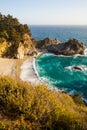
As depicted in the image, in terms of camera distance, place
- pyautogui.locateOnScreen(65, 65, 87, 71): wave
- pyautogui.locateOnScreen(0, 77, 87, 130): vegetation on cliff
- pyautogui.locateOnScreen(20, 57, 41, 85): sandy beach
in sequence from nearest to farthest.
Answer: pyautogui.locateOnScreen(0, 77, 87, 130): vegetation on cliff → pyautogui.locateOnScreen(20, 57, 41, 85): sandy beach → pyautogui.locateOnScreen(65, 65, 87, 71): wave

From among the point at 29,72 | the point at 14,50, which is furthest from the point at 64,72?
the point at 14,50

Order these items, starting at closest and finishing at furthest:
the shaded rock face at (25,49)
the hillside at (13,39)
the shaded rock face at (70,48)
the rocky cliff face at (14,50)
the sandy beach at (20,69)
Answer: the sandy beach at (20,69) < the rocky cliff face at (14,50) < the hillside at (13,39) < the shaded rock face at (25,49) < the shaded rock face at (70,48)

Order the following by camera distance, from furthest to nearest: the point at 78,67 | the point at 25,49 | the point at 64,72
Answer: the point at 25,49, the point at 78,67, the point at 64,72

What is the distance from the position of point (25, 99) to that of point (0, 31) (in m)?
68.6

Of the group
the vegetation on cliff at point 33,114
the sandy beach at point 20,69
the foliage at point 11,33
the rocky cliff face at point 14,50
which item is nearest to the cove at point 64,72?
the sandy beach at point 20,69

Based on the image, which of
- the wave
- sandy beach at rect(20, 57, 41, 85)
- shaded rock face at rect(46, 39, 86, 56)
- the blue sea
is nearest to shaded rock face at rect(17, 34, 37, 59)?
the blue sea

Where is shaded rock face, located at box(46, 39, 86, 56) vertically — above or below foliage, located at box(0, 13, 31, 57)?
below

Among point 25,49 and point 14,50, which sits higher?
point 14,50

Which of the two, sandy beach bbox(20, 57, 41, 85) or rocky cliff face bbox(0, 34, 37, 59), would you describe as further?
rocky cliff face bbox(0, 34, 37, 59)

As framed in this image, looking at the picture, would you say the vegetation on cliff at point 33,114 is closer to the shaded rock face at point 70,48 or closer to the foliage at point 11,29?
the foliage at point 11,29

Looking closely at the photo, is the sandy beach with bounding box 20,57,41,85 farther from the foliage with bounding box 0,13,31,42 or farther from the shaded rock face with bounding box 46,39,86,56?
the shaded rock face with bounding box 46,39,86,56

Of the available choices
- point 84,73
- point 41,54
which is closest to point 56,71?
point 84,73

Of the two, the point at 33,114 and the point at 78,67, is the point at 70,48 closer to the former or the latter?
the point at 78,67

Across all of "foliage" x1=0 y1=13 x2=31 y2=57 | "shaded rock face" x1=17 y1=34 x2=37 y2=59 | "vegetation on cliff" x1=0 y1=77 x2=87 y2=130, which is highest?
"vegetation on cliff" x1=0 y1=77 x2=87 y2=130
